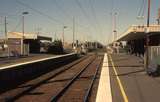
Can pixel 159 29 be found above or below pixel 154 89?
above

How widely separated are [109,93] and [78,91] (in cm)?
197

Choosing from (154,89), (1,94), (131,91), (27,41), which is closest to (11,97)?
(1,94)

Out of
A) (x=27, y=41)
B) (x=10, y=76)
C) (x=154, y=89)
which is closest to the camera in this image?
(x=154, y=89)

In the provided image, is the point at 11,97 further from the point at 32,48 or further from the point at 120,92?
the point at 32,48

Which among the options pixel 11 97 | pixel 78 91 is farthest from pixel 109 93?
pixel 11 97

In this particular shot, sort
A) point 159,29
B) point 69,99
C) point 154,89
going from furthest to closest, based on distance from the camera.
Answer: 1. point 159,29
2. point 154,89
3. point 69,99

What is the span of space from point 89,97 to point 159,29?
96.1 feet

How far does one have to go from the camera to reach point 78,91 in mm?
15969

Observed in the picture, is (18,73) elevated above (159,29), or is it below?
below

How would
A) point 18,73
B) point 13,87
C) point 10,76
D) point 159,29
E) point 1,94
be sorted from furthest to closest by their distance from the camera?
1. point 159,29
2. point 18,73
3. point 10,76
4. point 13,87
5. point 1,94

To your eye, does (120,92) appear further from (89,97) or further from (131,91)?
(89,97)

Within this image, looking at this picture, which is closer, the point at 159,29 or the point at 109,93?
the point at 109,93

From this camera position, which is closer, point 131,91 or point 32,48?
point 131,91

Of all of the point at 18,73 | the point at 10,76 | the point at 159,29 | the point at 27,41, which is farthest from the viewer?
the point at 27,41
